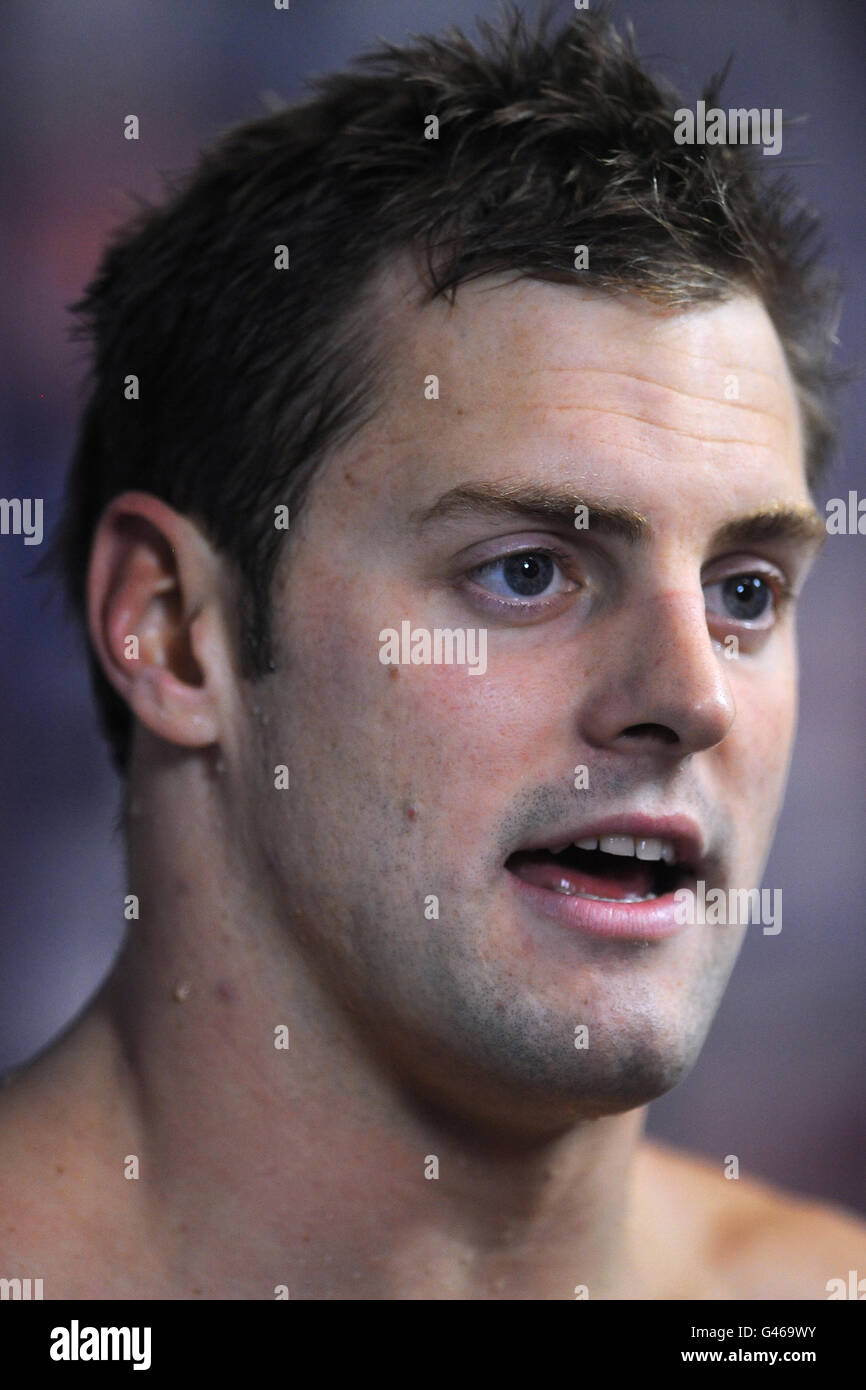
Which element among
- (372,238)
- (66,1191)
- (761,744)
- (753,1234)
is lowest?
(753,1234)

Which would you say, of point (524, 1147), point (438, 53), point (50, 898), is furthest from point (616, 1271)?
point (438, 53)

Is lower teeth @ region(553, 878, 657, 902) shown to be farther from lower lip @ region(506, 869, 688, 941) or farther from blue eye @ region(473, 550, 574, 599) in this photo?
blue eye @ region(473, 550, 574, 599)

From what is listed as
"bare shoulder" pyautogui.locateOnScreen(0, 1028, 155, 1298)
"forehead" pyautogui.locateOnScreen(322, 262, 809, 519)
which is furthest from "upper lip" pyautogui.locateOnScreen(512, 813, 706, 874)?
"bare shoulder" pyautogui.locateOnScreen(0, 1028, 155, 1298)

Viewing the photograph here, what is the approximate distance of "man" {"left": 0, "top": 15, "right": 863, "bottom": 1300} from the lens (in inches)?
60.8

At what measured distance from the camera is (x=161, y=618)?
177 centimetres

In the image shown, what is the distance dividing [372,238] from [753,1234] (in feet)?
5.34

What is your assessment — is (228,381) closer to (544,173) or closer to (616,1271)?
(544,173)

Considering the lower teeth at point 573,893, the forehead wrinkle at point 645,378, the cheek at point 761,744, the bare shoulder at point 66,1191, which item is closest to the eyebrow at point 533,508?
the forehead wrinkle at point 645,378

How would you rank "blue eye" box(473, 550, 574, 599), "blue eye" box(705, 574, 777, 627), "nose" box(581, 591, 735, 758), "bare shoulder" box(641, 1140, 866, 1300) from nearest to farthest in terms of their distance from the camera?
"nose" box(581, 591, 735, 758), "blue eye" box(473, 550, 574, 599), "blue eye" box(705, 574, 777, 627), "bare shoulder" box(641, 1140, 866, 1300)

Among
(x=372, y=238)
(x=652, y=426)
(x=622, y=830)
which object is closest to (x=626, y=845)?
(x=622, y=830)

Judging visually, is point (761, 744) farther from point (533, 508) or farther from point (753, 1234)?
point (753, 1234)

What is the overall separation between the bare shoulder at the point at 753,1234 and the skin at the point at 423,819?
406 mm

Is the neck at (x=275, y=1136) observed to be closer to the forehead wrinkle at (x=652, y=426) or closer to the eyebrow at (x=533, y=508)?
the eyebrow at (x=533, y=508)

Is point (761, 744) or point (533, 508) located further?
point (761, 744)
